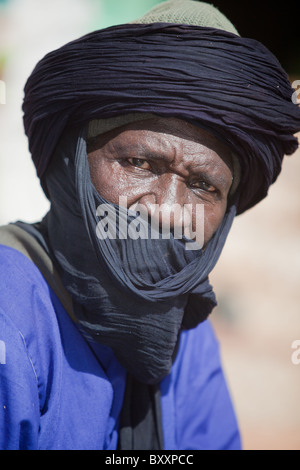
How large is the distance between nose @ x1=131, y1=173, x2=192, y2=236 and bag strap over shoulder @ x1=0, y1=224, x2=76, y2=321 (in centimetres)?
39

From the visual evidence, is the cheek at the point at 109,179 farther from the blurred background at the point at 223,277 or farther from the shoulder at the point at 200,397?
the blurred background at the point at 223,277

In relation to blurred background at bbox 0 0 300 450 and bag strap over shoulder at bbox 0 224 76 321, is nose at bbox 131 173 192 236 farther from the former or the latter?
blurred background at bbox 0 0 300 450

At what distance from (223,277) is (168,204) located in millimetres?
4304

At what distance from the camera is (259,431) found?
14.4 feet

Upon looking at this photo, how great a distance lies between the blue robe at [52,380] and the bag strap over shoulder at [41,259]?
0.04 metres

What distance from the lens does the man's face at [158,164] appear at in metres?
1.89

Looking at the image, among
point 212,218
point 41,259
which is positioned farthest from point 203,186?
point 41,259

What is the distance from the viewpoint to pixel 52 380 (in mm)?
1877

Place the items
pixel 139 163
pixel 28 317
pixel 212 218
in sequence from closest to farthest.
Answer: pixel 28 317, pixel 139 163, pixel 212 218

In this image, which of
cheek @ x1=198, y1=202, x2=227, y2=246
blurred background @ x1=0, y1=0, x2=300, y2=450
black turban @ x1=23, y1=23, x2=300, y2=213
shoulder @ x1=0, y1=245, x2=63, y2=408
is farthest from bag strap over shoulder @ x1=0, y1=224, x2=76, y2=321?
blurred background @ x1=0, y1=0, x2=300, y2=450

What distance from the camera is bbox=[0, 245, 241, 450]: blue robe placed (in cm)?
174

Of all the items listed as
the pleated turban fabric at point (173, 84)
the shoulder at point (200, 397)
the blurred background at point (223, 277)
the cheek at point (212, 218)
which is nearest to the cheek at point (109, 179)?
the pleated turban fabric at point (173, 84)

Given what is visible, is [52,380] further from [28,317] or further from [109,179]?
[109,179]

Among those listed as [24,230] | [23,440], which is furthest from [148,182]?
[23,440]
